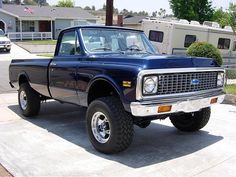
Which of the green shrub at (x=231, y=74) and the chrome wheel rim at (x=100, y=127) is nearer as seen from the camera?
the chrome wheel rim at (x=100, y=127)

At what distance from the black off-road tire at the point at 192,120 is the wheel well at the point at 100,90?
1.37 m

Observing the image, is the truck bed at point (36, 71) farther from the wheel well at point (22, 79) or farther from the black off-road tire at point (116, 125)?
the black off-road tire at point (116, 125)

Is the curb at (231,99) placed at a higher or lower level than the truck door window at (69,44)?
lower

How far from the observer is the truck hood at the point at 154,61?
16.5 ft

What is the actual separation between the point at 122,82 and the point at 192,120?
2.10 metres

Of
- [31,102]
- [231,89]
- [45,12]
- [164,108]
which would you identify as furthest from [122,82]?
[45,12]

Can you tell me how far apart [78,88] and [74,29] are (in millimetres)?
1107

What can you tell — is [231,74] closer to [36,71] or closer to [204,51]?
[204,51]

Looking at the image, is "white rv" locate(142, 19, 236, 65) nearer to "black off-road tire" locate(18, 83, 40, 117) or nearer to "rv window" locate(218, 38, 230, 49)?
"rv window" locate(218, 38, 230, 49)

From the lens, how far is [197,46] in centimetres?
1406

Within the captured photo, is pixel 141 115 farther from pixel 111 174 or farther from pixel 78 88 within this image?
pixel 78 88

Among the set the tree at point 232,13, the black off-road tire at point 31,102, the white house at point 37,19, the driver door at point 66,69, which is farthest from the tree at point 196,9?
the driver door at point 66,69

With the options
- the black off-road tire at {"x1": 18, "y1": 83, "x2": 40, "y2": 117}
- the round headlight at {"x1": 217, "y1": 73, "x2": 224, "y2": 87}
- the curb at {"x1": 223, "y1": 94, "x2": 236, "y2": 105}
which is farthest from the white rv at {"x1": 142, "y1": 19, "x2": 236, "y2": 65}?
the round headlight at {"x1": 217, "y1": 73, "x2": 224, "y2": 87}

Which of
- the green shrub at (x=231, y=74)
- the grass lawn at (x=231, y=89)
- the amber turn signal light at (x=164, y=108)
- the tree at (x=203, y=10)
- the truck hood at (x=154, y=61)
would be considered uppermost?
the tree at (x=203, y=10)
